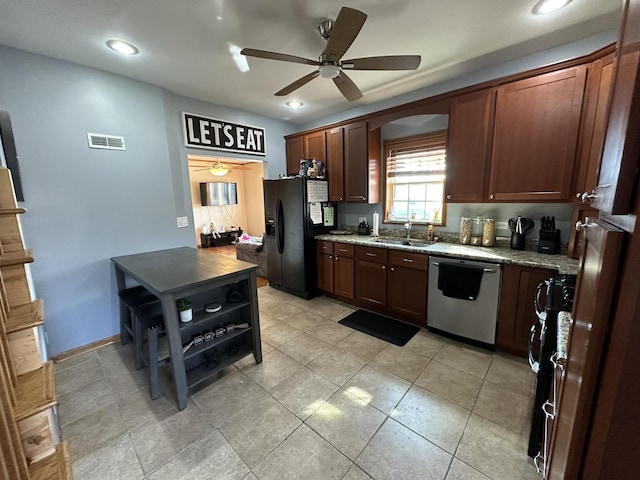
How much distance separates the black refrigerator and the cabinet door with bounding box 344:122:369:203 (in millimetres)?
408

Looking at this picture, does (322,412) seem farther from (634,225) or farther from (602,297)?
(634,225)

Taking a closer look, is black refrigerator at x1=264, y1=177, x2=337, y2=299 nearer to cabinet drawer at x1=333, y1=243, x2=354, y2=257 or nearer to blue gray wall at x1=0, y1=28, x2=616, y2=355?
cabinet drawer at x1=333, y1=243, x2=354, y2=257

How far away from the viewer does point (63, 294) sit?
8.21 feet

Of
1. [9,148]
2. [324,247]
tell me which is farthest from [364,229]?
[9,148]

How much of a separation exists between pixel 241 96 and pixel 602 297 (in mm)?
3802

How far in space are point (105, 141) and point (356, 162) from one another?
288 cm

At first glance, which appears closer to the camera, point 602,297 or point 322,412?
point 602,297

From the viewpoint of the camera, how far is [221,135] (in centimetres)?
365

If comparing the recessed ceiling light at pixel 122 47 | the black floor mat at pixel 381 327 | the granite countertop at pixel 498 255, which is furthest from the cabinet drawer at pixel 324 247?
the recessed ceiling light at pixel 122 47

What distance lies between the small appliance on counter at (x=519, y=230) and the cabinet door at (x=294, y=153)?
3041 mm

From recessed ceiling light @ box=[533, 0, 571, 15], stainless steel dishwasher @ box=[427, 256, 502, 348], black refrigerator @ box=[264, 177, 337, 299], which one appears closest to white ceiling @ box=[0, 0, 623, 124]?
recessed ceiling light @ box=[533, 0, 571, 15]

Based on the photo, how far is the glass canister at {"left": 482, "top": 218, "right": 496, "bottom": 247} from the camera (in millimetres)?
2701

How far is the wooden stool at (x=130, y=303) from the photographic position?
90.0 inches

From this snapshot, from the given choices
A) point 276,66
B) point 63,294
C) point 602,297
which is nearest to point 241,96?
point 276,66
